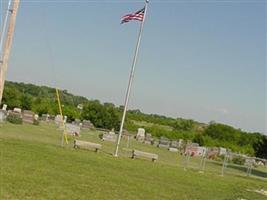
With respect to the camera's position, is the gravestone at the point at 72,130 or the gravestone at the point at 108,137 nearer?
the gravestone at the point at 72,130

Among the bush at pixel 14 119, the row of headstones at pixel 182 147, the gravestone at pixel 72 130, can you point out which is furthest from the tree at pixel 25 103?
the gravestone at pixel 72 130

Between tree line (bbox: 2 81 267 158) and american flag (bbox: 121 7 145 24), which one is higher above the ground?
american flag (bbox: 121 7 145 24)

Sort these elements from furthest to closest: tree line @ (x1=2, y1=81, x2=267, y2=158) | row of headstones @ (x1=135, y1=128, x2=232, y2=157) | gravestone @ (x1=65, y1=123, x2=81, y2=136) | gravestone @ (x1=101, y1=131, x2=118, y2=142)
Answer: tree line @ (x1=2, y1=81, x2=267, y2=158) → row of headstones @ (x1=135, y1=128, x2=232, y2=157) → gravestone @ (x1=101, y1=131, x2=118, y2=142) → gravestone @ (x1=65, y1=123, x2=81, y2=136)

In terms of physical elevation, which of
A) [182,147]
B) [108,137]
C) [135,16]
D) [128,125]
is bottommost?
[108,137]

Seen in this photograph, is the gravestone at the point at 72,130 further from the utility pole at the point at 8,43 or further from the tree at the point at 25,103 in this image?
the tree at the point at 25,103

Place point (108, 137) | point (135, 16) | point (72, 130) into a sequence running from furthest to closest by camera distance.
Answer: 1. point (108, 137)
2. point (72, 130)
3. point (135, 16)

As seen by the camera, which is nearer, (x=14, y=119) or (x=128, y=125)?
(x=14, y=119)

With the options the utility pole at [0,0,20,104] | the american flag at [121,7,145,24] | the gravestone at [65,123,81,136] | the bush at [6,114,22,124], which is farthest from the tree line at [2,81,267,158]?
the utility pole at [0,0,20,104]

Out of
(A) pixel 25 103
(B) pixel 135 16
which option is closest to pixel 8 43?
(B) pixel 135 16

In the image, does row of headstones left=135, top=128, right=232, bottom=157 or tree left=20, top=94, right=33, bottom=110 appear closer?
row of headstones left=135, top=128, right=232, bottom=157

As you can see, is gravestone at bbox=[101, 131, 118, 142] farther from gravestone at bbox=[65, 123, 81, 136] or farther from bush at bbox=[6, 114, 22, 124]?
bush at bbox=[6, 114, 22, 124]

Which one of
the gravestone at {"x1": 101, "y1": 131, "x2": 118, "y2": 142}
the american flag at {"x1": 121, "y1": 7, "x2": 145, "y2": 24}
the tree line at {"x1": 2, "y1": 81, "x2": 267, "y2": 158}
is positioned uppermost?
the american flag at {"x1": 121, "y1": 7, "x2": 145, "y2": 24}

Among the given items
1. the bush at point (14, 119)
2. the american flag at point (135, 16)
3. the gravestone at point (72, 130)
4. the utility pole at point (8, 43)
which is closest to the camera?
the utility pole at point (8, 43)

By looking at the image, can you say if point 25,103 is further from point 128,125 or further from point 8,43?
point 8,43
